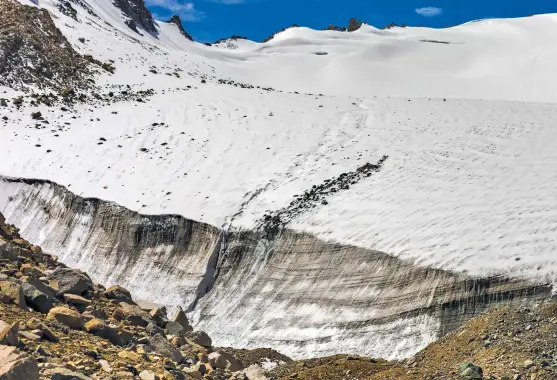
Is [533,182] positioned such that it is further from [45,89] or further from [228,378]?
[45,89]

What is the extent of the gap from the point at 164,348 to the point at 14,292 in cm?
222

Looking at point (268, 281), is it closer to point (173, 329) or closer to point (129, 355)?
point (173, 329)

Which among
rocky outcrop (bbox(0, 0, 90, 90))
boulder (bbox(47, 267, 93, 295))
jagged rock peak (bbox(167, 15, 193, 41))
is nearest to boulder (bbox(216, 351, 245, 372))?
boulder (bbox(47, 267, 93, 295))

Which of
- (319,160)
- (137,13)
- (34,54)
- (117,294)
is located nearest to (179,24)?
(137,13)

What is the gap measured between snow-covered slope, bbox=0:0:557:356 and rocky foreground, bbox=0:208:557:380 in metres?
2.01

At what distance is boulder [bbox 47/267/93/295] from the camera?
32.1 ft

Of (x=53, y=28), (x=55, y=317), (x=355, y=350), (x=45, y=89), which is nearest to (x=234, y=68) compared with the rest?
(x=53, y=28)

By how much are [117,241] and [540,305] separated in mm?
13764

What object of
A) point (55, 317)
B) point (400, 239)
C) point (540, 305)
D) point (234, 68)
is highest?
point (234, 68)

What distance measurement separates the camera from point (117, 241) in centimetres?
2034

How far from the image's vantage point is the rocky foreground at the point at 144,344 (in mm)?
7008

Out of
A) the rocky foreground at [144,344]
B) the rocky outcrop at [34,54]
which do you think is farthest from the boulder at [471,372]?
the rocky outcrop at [34,54]

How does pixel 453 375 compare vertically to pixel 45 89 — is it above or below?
below


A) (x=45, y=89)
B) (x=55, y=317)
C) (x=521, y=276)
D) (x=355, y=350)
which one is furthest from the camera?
(x=45, y=89)
